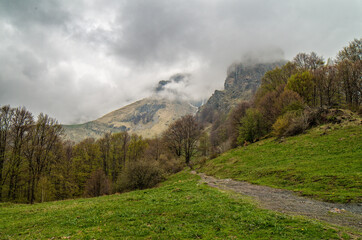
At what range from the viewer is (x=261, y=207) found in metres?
13.7

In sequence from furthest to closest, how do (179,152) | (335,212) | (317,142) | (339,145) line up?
(179,152) → (317,142) → (339,145) → (335,212)

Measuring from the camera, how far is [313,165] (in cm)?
2231

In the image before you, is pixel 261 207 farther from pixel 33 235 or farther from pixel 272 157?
pixel 272 157

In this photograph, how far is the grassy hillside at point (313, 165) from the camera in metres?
16.3

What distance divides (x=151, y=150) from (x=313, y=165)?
5727 cm

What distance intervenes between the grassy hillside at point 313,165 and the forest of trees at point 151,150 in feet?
25.7

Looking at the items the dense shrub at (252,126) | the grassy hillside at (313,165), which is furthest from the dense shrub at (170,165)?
the dense shrub at (252,126)

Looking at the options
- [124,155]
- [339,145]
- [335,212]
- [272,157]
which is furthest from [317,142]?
[124,155]

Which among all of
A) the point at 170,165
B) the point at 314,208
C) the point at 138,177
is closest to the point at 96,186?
the point at 138,177

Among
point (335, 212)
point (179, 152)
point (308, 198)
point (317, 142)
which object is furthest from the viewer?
point (179, 152)

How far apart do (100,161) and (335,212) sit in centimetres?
7080

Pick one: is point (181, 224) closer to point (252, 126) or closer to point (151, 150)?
point (252, 126)

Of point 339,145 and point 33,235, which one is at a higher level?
point 339,145

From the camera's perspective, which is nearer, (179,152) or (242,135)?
(242,135)
